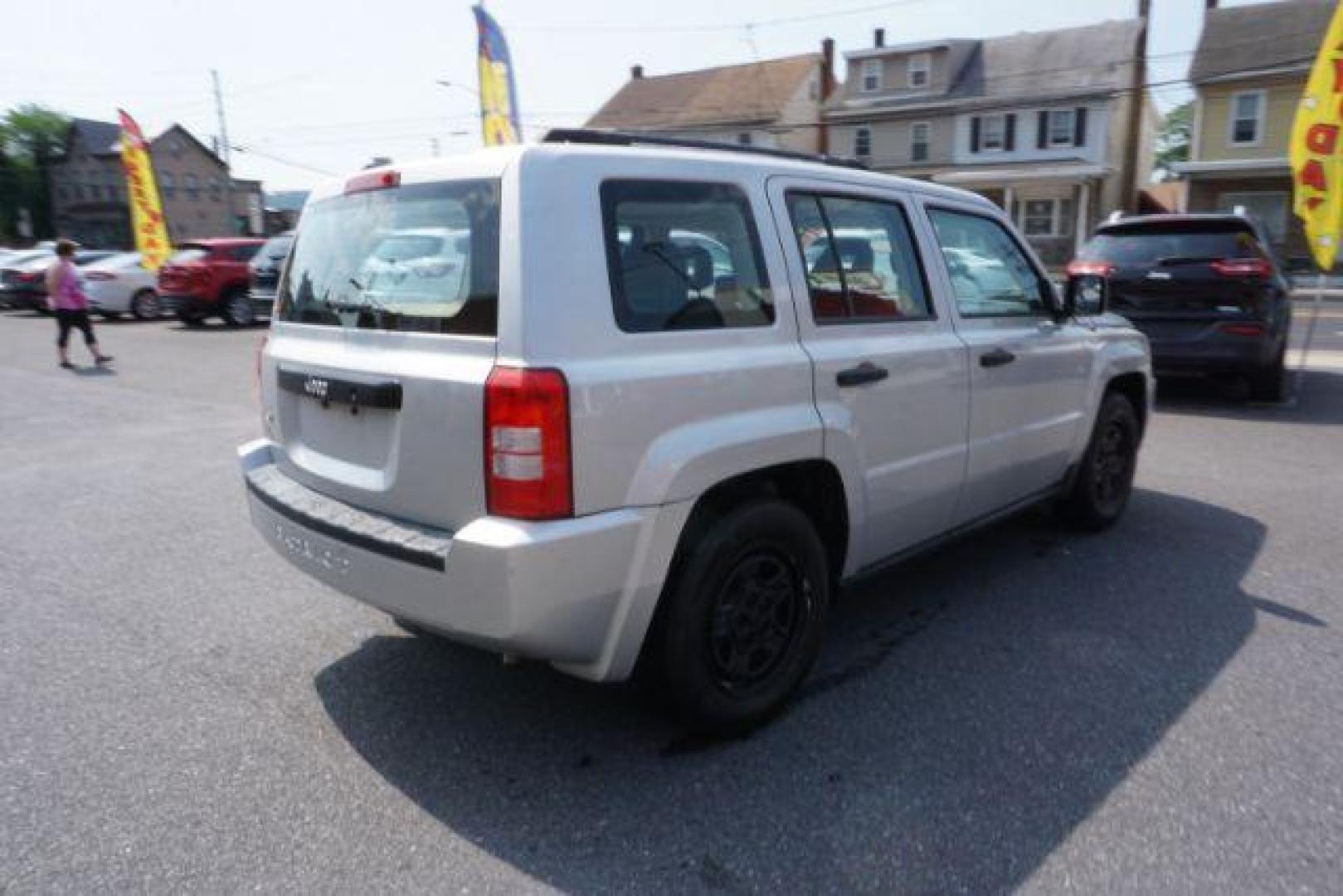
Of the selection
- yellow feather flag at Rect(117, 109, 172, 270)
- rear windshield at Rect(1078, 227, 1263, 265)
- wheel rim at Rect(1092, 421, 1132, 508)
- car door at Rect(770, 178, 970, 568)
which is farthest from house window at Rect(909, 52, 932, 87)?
car door at Rect(770, 178, 970, 568)

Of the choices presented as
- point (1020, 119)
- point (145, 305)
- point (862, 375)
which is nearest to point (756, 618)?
point (862, 375)

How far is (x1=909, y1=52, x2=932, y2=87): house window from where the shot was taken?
121 feet

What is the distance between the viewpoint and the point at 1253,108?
97.0 ft

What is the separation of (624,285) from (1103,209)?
37.3 metres

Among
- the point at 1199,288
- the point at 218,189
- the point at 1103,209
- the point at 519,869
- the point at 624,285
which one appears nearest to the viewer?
the point at 519,869

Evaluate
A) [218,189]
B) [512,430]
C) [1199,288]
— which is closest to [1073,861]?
[512,430]

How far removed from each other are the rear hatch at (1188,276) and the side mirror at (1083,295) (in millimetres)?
4130

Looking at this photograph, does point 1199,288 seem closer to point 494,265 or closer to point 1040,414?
point 1040,414

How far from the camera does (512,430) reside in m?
2.42

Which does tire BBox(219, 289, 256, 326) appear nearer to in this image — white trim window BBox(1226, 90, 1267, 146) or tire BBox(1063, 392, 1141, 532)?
tire BBox(1063, 392, 1141, 532)

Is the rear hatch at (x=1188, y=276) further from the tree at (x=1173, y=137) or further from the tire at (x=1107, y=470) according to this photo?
the tree at (x=1173, y=137)

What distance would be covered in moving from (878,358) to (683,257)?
944mm

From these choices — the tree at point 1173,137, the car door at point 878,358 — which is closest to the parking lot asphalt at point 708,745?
the car door at point 878,358

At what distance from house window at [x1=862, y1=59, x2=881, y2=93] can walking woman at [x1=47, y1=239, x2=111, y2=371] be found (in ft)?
110
